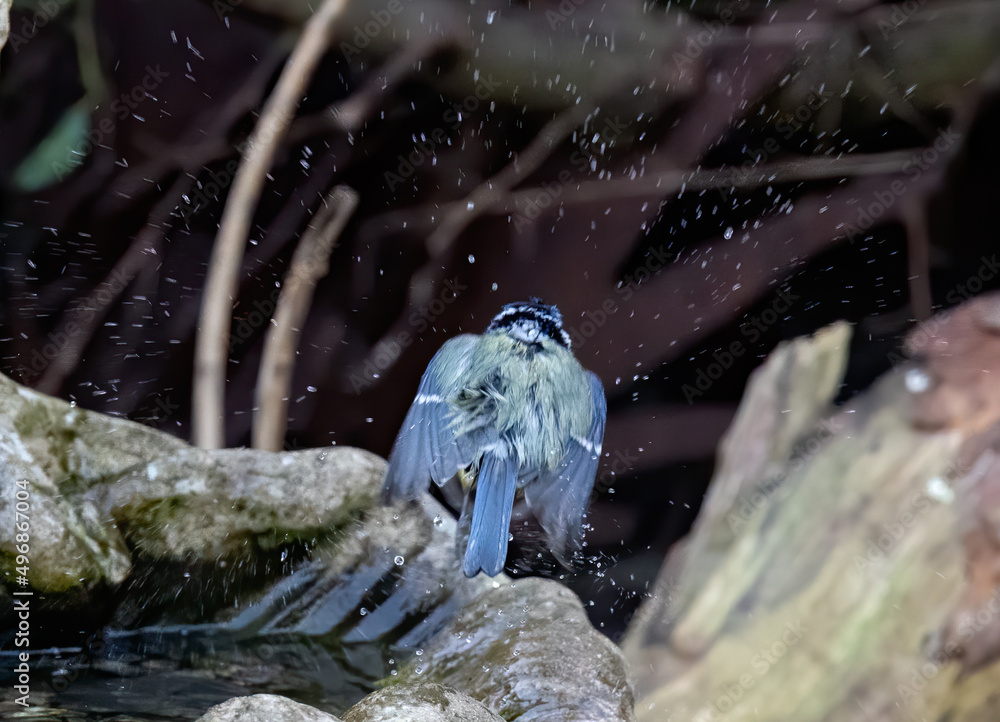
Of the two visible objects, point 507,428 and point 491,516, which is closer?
point 491,516

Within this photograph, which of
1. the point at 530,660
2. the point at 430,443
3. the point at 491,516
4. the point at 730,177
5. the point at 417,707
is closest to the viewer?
the point at 417,707

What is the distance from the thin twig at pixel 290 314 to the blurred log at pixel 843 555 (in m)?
1.50

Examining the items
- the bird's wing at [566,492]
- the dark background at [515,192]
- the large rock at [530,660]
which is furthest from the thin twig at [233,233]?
the large rock at [530,660]

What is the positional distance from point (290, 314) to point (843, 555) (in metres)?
1.95

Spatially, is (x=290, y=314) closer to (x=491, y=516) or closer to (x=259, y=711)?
(x=491, y=516)

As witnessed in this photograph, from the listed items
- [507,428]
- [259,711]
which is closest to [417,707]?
[259,711]

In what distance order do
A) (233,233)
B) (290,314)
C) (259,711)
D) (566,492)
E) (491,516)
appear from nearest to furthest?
(259,711)
(491,516)
(566,492)
(233,233)
(290,314)

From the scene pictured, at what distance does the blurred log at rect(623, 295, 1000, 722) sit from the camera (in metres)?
2.55

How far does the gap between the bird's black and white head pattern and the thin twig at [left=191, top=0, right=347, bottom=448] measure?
99 centimetres

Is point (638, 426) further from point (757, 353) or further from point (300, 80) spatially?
point (300, 80)

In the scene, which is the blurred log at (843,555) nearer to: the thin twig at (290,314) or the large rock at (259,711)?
the thin twig at (290,314)

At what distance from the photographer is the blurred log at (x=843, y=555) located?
2.55m

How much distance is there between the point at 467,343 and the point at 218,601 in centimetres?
75

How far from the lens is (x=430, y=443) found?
1.74m
